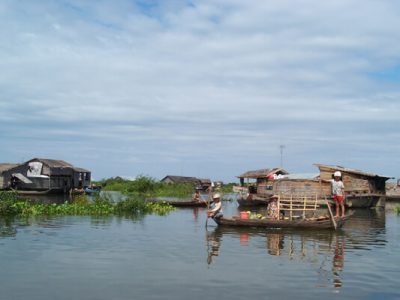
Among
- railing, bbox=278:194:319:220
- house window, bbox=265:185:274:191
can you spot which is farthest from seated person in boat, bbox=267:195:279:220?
house window, bbox=265:185:274:191

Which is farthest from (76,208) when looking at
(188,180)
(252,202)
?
(188,180)

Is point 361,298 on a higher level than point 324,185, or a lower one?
lower

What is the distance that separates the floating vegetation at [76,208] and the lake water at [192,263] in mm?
2691

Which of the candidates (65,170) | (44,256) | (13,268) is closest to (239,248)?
(44,256)

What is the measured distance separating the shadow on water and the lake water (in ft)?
0.09

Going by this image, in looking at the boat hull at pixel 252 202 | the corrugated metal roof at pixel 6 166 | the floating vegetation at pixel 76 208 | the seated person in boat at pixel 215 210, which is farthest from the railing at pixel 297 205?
the corrugated metal roof at pixel 6 166

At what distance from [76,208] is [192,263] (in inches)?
518

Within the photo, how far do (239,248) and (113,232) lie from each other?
5.05 meters

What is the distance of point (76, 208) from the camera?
23719mm

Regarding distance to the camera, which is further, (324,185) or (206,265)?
(324,185)

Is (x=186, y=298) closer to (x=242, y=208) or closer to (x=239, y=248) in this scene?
(x=239, y=248)

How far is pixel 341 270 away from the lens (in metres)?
11.2

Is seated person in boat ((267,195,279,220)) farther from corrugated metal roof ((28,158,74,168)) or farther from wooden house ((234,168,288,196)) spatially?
corrugated metal roof ((28,158,74,168))

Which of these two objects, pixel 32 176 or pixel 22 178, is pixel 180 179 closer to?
pixel 32 176
